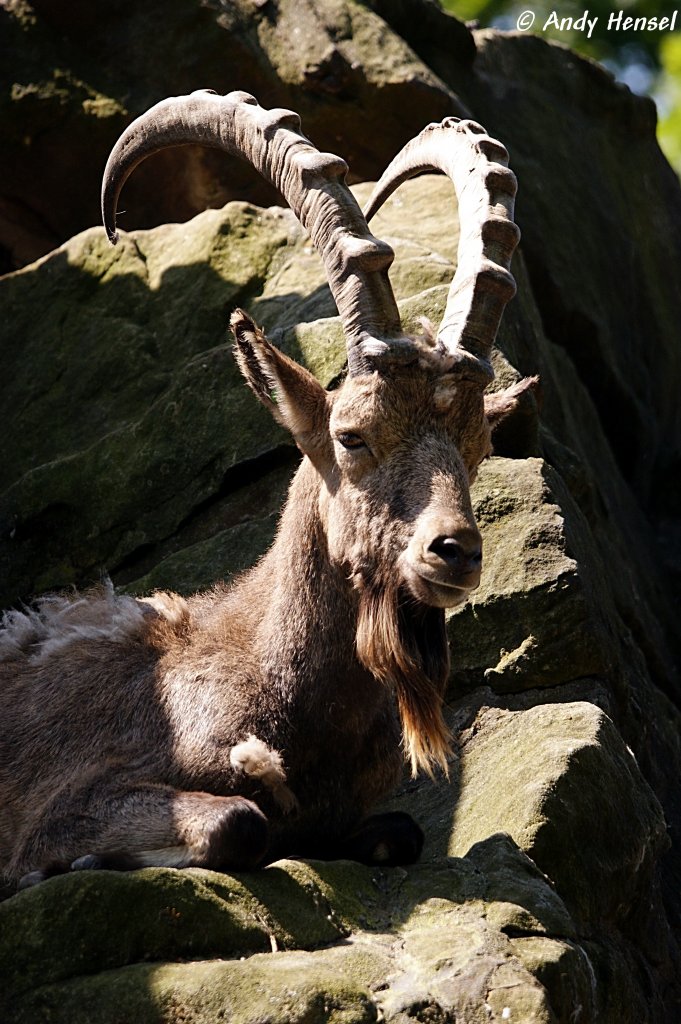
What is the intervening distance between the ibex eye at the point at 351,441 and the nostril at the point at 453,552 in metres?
0.57

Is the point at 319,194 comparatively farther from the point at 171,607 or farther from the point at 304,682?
the point at 304,682

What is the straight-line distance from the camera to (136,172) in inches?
405

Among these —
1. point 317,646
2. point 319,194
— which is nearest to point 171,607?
point 317,646

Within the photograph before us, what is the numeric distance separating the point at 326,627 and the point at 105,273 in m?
4.42

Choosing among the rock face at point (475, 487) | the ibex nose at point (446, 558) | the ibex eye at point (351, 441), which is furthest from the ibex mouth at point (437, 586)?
the rock face at point (475, 487)

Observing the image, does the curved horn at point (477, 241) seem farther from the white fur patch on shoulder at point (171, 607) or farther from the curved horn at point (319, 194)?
the white fur patch on shoulder at point (171, 607)

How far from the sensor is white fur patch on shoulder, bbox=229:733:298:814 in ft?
16.6

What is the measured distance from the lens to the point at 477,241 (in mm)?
5723

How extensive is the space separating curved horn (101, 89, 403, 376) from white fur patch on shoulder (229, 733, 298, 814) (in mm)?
1423

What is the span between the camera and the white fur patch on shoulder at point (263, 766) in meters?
5.07

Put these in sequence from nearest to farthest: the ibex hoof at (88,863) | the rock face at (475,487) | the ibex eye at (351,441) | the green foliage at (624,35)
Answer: the rock face at (475,487) < the ibex hoof at (88,863) < the ibex eye at (351,441) < the green foliage at (624,35)

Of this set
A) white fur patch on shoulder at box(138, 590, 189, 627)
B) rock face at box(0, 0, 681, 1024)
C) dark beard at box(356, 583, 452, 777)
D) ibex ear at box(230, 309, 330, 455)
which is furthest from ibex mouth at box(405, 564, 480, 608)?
white fur patch on shoulder at box(138, 590, 189, 627)

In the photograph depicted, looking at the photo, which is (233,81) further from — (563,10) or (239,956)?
(563,10)

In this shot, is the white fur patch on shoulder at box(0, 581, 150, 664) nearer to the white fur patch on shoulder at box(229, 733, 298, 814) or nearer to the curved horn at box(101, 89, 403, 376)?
the white fur patch on shoulder at box(229, 733, 298, 814)
